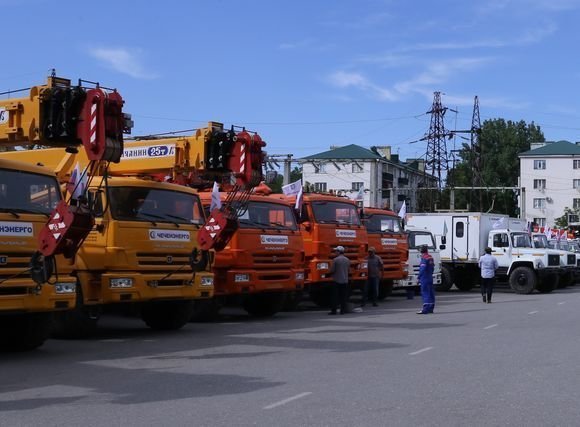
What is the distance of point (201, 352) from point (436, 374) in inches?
150

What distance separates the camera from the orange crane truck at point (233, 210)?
16344 mm

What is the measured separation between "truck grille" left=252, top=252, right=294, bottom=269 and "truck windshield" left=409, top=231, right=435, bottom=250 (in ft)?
36.8

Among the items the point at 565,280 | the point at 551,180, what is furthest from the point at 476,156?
the point at 565,280

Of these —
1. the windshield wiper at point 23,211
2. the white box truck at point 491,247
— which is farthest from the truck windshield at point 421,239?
the windshield wiper at point 23,211

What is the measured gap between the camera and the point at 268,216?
1802 cm

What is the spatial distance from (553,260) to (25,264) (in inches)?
897

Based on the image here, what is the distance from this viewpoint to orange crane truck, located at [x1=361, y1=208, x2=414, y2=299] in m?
24.3

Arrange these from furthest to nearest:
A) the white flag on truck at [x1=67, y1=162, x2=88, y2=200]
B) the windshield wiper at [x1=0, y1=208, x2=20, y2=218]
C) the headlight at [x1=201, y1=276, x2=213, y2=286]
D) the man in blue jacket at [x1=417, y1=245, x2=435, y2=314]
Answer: the man in blue jacket at [x1=417, y1=245, x2=435, y2=314] → the headlight at [x1=201, y1=276, x2=213, y2=286] → the white flag on truck at [x1=67, y1=162, x2=88, y2=200] → the windshield wiper at [x1=0, y1=208, x2=20, y2=218]

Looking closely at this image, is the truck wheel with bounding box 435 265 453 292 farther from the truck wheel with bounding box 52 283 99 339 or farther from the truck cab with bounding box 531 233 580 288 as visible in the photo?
the truck wheel with bounding box 52 283 99 339

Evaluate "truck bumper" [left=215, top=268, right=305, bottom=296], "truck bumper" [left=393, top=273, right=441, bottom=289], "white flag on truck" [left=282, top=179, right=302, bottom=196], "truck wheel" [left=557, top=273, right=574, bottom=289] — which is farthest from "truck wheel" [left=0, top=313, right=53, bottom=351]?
Result: "truck wheel" [left=557, top=273, right=574, bottom=289]

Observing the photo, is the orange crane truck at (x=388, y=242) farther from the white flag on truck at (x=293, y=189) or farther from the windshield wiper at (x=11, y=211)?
the windshield wiper at (x=11, y=211)

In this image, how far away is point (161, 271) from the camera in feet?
45.7

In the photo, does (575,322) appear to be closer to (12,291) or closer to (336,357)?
(336,357)

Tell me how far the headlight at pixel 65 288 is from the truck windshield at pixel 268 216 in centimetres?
597
